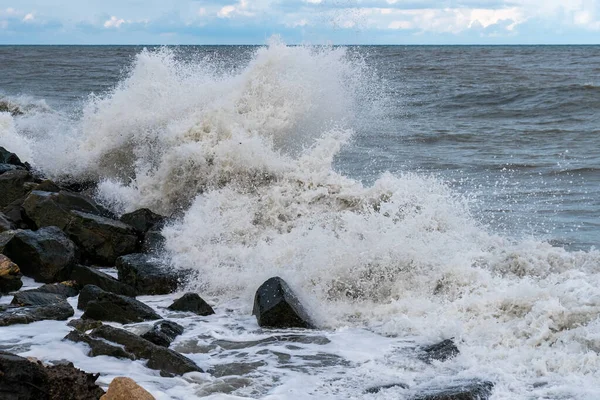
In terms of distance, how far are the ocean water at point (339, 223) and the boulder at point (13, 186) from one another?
1.07 meters

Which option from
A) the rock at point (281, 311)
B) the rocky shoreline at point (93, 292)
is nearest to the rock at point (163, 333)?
the rocky shoreline at point (93, 292)

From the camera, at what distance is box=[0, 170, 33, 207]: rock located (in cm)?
890

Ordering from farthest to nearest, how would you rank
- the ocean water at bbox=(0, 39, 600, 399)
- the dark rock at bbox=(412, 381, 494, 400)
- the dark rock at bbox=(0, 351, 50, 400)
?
the ocean water at bbox=(0, 39, 600, 399) < the dark rock at bbox=(412, 381, 494, 400) < the dark rock at bbox=(0, 351, 50, 400)

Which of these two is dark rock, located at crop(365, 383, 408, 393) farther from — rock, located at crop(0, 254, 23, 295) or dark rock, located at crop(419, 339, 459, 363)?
rock, located at crop(0, 254, 23, 295)

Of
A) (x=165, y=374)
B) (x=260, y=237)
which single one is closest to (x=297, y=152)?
(x=260, y=237)

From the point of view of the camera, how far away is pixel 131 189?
9867mm

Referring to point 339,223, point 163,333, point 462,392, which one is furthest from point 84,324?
point 339,223

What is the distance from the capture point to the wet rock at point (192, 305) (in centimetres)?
617

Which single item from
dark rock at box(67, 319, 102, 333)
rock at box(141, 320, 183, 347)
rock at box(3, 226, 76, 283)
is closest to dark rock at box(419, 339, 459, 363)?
rock at box(141, 320, 183, 347)

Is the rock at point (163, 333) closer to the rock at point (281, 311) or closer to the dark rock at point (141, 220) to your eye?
the rock at point (281, 311)

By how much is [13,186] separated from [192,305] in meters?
3.98

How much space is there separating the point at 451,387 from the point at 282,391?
1.04m

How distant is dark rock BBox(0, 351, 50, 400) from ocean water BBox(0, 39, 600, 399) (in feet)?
2.35

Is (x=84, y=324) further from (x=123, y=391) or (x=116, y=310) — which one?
(x=123, y=391)
